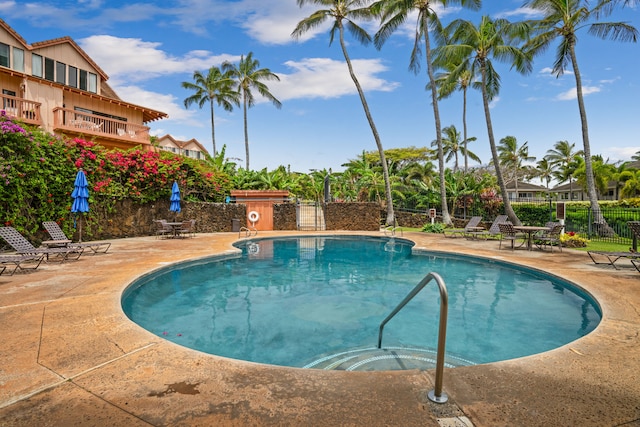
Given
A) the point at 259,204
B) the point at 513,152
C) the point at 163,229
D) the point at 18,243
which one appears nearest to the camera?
the point at 18,243

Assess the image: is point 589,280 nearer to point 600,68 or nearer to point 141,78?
point 600,68

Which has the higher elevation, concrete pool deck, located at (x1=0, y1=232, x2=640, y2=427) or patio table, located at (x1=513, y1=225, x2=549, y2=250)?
patio table, located at (x1=513, y1=225, x2=549, y2=250)

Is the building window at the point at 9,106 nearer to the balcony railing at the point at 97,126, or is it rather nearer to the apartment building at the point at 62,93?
the apartment building at the point at 62,93

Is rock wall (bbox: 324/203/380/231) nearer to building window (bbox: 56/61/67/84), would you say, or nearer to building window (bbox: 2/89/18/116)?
building window (bbox: 2/89/18/116)

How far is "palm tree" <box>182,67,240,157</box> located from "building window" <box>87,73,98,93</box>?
14.6 metres

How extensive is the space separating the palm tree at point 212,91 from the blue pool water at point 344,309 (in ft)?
98.5

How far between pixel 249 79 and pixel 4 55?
754 inches

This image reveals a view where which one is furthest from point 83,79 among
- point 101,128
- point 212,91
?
point 212,91

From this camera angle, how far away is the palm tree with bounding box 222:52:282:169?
33406 millimetres

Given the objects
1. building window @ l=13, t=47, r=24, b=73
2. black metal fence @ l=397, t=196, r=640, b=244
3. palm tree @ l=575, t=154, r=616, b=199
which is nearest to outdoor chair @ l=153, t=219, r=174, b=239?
building window @ l=13, t=47, r=24, b=73

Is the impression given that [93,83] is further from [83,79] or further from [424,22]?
[424,22]

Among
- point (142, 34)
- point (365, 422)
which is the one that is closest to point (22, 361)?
point (365, 422)

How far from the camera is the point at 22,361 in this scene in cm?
313

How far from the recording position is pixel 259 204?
19.7m
